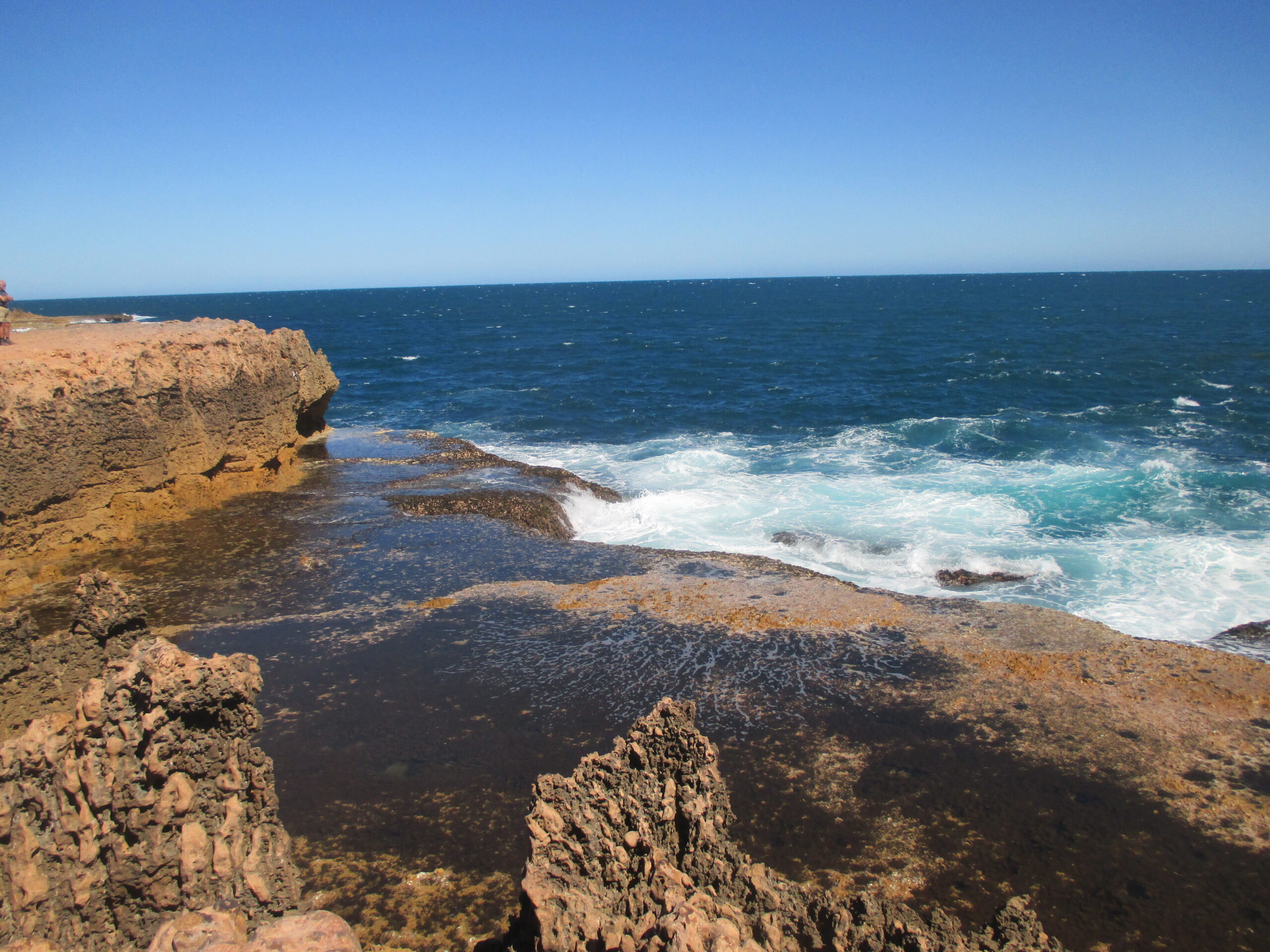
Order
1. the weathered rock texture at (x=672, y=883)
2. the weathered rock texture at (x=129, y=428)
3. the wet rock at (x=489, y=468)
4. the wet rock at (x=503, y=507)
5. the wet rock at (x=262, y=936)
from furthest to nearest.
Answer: the wet rock at (x=489, y=468) → the wet rock at (x=503, y=507) → the weathered rock texture at (x=129, y=428) → the weathered rock texture at (x=672, y=883) → the wet rock at (x=262, y=936)

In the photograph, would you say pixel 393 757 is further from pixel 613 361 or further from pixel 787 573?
pixel 613 361

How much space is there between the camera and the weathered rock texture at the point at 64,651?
20.2 feet

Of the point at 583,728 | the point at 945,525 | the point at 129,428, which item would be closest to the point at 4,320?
the point at 129,428

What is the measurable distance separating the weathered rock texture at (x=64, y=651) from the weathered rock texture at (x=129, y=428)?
6658 mm

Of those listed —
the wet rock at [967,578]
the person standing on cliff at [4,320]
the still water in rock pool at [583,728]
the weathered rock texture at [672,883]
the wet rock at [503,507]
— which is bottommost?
the wet rock at [967,578]

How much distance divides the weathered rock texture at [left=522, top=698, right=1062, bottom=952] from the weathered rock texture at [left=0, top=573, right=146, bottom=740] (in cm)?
425

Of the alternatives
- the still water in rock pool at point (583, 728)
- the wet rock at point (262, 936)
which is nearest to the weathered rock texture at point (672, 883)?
the wet rock at point (262, 936)

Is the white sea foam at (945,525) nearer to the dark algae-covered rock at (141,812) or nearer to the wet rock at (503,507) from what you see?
the wet rock at (503,507)

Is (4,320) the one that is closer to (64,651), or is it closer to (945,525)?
(64,651)

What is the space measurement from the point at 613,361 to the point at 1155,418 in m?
33.1

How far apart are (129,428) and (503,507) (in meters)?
7.46

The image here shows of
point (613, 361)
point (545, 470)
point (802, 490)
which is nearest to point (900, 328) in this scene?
point (613, 361)

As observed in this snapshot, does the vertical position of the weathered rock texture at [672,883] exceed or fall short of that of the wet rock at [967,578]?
it exceeds it

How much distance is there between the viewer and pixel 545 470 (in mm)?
20594
